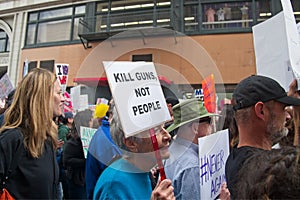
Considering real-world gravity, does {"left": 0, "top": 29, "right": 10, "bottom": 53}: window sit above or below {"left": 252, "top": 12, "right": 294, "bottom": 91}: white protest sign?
above

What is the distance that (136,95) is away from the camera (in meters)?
1.27

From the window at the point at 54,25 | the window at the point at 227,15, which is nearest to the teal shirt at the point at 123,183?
the window at the point at 227,15

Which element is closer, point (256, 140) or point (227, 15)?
point (256, 140)

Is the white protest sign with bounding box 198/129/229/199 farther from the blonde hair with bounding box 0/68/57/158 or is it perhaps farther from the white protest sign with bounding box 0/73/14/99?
the white protest sign with bounding box 0/73/14/99

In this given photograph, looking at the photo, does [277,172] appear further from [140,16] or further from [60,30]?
[60,30]

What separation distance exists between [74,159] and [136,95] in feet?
8.34

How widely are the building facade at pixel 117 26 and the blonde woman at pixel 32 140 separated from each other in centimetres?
923

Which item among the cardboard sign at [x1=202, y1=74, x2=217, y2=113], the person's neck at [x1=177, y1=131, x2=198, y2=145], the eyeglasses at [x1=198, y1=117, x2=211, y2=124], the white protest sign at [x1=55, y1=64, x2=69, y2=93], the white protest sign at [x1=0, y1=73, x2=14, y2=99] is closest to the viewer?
the person's neck at [x1=177, y1=131, x2=198, y2=145]

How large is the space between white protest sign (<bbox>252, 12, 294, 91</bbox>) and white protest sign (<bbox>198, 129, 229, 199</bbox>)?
1.77 ft

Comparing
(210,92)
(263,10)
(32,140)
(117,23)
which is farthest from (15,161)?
(263,10)

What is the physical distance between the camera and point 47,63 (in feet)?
50.8

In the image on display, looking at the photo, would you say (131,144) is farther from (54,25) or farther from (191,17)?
(54,25)

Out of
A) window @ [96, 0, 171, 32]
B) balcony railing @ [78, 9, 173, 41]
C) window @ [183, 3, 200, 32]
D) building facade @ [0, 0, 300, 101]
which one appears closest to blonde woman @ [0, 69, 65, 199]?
building facade @ [0, 0, 300, 101]

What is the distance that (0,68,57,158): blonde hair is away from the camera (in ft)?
5.89
